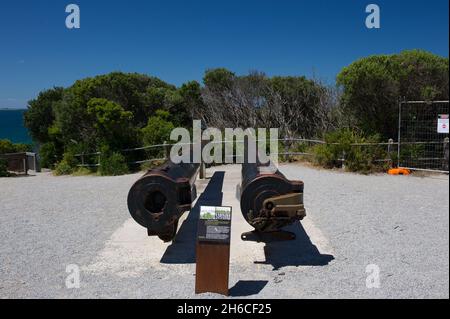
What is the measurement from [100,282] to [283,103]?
49.4 feet

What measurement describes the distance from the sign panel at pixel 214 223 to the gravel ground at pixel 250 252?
566 mm

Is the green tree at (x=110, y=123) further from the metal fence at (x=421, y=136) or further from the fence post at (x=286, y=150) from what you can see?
the metal fence at (x=421, y=136)

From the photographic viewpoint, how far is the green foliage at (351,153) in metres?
12.6

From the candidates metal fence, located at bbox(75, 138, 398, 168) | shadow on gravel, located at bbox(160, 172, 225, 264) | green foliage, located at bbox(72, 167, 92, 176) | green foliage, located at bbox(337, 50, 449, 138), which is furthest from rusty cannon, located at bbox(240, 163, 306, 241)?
green foliage, located at bbox(72, 167, 92, 176)

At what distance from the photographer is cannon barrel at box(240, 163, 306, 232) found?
16.2 feet

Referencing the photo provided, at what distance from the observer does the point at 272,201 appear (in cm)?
495

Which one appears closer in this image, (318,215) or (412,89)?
(318,215)

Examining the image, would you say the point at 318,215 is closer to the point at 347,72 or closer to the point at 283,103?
the point at 347,72

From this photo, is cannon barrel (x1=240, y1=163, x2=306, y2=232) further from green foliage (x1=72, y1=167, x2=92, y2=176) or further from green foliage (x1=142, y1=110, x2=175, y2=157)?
green foliage (x1=72, y1=167, x2=92, y2=176)

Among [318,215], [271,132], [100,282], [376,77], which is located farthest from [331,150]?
[100,282]

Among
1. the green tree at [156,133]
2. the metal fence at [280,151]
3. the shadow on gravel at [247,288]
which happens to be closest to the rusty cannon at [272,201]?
the shadow on gravel at [247,288]

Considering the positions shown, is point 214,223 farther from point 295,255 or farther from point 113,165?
point 113,165

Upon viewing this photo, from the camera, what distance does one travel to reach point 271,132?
1736 centimetres

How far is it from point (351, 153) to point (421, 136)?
212 centimetres
